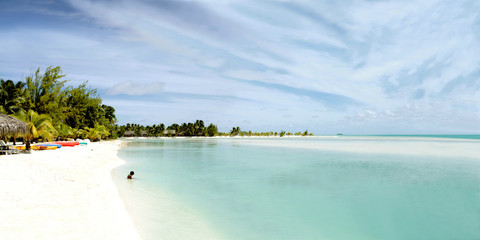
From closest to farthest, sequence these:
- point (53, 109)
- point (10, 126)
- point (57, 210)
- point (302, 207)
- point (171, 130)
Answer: point (57, 210) < point (302, 207) < point (10, 126) < point (53, 109) < point (171, 130)

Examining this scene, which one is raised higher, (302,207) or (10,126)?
(10,126)

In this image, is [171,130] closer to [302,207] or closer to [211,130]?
[211,130]

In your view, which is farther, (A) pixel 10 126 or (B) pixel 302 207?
(A) pixel 10 126

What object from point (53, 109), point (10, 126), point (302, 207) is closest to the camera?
point (302, 207)

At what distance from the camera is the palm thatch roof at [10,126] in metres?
17.4

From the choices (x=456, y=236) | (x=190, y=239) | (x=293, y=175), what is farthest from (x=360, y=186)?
(x=190, y=239)

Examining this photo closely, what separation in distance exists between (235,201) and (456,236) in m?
7.57

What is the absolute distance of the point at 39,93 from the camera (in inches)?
1464

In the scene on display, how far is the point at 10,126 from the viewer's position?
17828mm

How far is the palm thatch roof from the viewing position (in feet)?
57.2

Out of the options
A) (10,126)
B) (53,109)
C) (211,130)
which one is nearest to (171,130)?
(211,130)

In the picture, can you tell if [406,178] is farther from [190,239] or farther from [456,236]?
[190,239]

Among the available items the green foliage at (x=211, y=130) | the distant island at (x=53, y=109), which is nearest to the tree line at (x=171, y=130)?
the green foliage at (x=211, y=130)

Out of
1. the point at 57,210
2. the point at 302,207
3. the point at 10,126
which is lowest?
the point at 302,207
